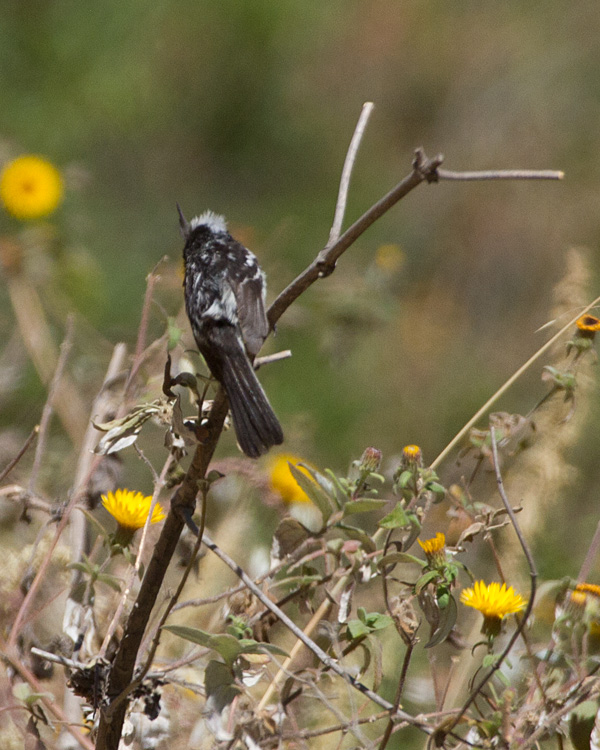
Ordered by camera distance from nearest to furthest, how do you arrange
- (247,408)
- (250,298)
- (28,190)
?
(247,408) → (250,298) → (28,190)

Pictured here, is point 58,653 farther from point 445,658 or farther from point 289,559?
point 445,658

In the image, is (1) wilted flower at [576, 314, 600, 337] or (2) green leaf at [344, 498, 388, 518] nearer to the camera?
(2) green leaf at [344, 498, 388, 518]

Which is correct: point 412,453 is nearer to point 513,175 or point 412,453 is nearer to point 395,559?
point 395,559

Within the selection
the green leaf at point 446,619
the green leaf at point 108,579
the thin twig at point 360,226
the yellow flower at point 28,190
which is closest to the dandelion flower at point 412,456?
the green leaf at point 446,619

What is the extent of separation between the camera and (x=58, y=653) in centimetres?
207

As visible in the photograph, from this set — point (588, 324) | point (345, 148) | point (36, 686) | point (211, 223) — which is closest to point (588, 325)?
point (588, 324)

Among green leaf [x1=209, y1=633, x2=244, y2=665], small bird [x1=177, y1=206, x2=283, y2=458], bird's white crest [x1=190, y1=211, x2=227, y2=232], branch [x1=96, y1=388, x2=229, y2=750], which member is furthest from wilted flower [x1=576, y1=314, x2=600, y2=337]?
bird's white crest [x1=190, y1=211, x2=227, y2=232]

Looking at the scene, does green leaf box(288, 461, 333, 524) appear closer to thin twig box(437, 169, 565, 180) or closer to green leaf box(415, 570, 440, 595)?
green leaf box(415, 570, 440, 595)

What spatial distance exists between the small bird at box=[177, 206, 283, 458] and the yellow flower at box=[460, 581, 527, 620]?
1.91 feet

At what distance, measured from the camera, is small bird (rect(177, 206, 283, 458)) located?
7.26 feet

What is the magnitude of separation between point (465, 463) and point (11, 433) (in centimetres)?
136

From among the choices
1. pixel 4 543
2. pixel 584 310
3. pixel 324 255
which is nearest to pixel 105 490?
pixel 4 543

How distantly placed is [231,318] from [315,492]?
0.99 metres

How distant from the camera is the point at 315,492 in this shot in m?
1.88
